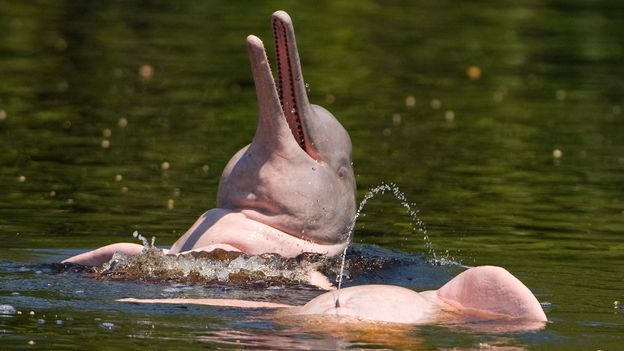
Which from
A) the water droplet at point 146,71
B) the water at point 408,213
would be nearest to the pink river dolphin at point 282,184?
the water at point 408,213

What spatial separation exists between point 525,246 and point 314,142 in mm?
2348

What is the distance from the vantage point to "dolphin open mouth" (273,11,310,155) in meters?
11.1

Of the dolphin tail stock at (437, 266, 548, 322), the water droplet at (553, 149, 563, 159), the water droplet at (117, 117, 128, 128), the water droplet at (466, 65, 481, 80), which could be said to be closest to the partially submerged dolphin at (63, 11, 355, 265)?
the dolphin tail stock at (437, 266, 548, 322)

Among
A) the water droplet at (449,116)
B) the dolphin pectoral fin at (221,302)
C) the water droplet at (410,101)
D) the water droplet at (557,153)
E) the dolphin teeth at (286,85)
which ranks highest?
the water droplet at (410,101)

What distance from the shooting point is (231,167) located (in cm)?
1129

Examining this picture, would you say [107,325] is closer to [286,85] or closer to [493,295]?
[493,295]

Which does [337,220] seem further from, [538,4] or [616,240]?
[538,4]

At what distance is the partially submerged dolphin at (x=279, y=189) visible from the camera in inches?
433

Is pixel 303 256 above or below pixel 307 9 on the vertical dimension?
below

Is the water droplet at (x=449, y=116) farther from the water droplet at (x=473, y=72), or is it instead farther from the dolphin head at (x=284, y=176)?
the dolphin head at (x=284, y=176)

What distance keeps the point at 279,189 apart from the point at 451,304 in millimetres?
2103

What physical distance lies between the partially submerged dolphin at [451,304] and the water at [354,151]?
0.17m

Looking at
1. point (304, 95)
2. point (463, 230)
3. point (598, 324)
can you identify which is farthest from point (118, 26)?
point (598, 324)

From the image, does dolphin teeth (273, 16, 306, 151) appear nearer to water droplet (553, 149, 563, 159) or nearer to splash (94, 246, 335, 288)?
splash (94, 246, 335, 288)
